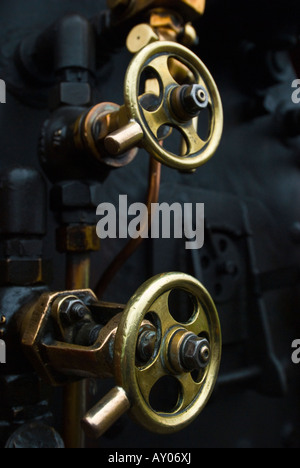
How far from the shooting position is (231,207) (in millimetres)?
1061

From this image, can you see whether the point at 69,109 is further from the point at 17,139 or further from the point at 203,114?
the point at 203,114

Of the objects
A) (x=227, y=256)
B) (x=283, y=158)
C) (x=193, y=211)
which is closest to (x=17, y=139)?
(x=193, y=211)

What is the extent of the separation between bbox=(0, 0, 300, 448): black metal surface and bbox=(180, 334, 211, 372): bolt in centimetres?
25

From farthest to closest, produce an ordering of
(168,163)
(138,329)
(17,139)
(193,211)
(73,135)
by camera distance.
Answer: (193,211), (17,139), (73,135), (168,163), (138,329)

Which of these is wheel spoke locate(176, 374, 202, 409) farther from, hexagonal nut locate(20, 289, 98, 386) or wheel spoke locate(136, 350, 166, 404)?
hexagonal nut locate(20, 289, 98, 386)

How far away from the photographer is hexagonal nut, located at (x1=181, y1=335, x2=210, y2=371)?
1.50ft

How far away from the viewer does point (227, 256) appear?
101 cm

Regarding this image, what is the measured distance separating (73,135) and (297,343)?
0.84 meters

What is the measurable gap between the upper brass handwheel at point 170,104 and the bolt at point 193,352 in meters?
0.20

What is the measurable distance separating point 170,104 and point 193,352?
0.29m

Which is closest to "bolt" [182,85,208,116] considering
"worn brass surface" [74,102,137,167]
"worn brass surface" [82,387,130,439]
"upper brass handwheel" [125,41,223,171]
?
"upper brass handwheel" [125,41,223,171]

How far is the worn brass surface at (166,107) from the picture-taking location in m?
0.49

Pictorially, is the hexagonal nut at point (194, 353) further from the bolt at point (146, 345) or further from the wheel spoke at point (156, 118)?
the wheel spoke at point (156, 118)
